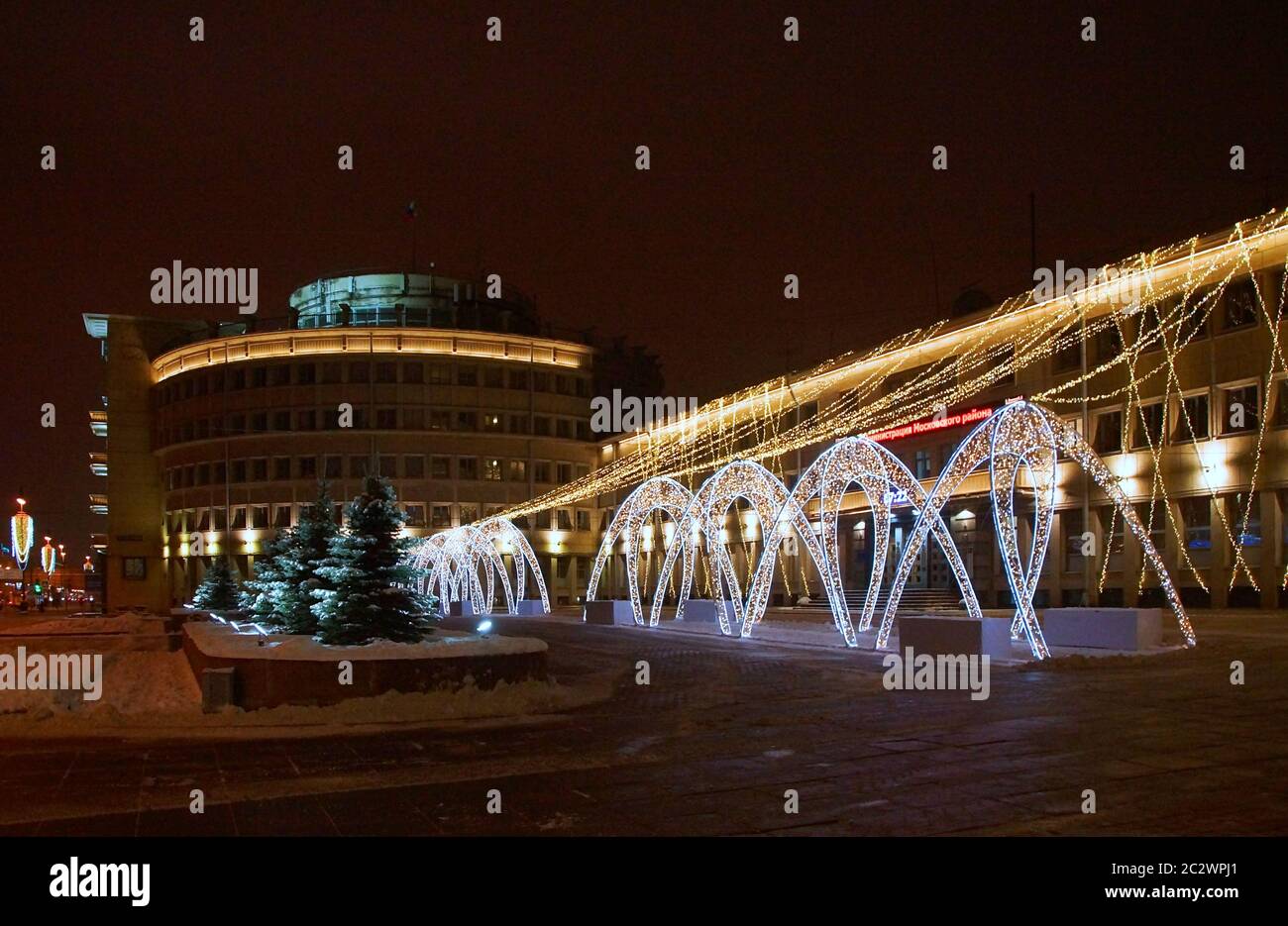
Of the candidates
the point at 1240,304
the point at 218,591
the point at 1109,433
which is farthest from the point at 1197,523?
the point at 218,591

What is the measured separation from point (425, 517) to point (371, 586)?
69473mm

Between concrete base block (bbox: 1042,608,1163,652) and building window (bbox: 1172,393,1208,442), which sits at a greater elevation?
building window (bbox: 1172,393,1208,442)

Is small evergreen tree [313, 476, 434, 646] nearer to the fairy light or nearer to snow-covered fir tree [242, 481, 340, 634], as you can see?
snow-covered fir tree [242, 481, 340, 634]

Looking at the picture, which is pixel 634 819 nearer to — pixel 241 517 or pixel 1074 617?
pixel 1074 617

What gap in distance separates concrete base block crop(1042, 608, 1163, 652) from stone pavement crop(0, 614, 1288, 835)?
139 inches

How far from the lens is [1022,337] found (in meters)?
43.7

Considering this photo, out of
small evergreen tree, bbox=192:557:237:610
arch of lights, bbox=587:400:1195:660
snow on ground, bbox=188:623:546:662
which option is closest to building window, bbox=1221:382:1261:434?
arch of lights, bbox=587:400:1195:660

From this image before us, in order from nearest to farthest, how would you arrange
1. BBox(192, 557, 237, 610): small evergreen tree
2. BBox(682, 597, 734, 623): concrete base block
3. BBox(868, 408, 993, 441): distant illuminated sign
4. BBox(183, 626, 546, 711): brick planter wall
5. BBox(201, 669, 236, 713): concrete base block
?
1. BBox(201, 669, 236, 713): concrete base block
2. BBox(183, 626, 546, 711): brick planter wall
3. BBox(682, 597, 734, 623): concrete base block
4. BBox(868, 408, 993, 441): distant illuminated sign
5. BBox(192, 557, 237, 610): small evergreen tree

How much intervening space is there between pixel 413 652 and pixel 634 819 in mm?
8724

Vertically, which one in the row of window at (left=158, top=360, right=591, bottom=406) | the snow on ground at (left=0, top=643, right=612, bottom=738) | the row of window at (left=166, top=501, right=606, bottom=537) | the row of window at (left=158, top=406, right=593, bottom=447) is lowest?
the snow on ground at (left=0, top=643, right=612, bottom=738)

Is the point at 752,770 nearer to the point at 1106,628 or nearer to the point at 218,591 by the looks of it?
the point at 1106,628

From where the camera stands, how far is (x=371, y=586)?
1881 centimetres

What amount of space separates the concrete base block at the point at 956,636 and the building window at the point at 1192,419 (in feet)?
65.2

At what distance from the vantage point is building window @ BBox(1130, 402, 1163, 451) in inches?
1582
